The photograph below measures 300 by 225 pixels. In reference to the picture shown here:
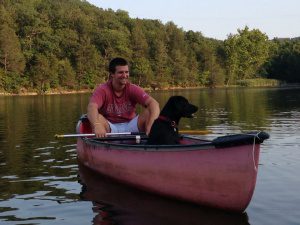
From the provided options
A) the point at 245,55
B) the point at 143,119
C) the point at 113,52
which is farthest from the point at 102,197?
the point at 245,55

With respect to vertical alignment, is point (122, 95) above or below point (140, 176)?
above

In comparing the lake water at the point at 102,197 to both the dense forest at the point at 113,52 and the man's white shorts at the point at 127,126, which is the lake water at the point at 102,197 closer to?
the man's white shorts at the point at 127,126

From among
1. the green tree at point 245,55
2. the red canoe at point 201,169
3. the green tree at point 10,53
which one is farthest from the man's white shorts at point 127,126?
the green tree at point 245,55

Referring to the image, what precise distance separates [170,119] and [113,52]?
272 feet

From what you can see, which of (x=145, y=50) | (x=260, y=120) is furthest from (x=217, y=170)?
(x=145, y=50)

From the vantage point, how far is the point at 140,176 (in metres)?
7.78

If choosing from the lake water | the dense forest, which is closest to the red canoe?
the lake water

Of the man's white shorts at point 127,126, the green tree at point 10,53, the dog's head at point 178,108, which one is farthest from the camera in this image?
the green tree at point 10,53

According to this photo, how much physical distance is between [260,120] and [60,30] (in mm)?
67263

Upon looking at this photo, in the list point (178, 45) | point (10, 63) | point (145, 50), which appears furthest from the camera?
point (178, 45)

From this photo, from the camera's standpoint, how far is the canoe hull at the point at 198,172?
631 centimetres

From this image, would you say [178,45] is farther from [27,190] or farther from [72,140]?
[27,190]

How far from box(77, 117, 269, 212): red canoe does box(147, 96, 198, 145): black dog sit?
15.0 inches

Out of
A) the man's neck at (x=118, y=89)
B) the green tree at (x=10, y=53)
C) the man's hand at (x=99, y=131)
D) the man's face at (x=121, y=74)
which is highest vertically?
the green tree at (x=10, y=53)
